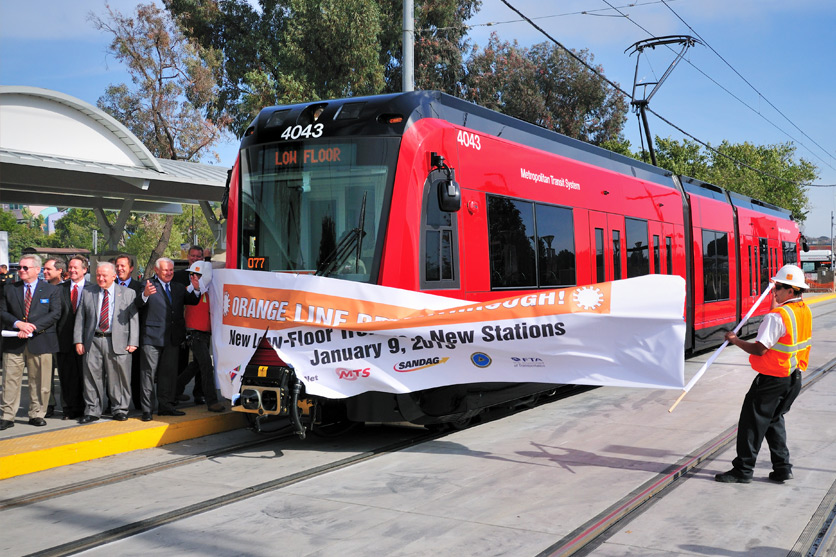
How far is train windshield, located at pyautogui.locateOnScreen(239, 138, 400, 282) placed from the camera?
7.67 m

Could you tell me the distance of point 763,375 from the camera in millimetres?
6809

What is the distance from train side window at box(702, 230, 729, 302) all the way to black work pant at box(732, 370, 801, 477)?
944 cm

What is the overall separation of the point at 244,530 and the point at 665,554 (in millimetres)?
2766

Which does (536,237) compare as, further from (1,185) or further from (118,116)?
(118,116)

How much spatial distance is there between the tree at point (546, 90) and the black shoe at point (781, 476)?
3482 centimetres

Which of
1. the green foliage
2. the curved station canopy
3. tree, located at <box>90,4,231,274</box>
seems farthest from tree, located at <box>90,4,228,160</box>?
the green foliage

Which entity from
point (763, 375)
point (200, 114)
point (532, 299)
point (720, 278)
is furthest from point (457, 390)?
point (200, 114)

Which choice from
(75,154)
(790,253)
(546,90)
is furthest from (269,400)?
(546,90)

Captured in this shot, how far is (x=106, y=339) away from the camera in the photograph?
29.9 feet

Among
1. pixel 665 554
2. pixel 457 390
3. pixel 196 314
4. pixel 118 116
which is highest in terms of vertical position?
pixel 118 116

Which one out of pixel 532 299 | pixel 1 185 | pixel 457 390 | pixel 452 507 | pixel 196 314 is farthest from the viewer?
pixel 1 185

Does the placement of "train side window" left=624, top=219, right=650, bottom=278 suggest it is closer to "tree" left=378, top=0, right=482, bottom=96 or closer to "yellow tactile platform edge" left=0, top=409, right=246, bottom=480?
"yellow tactile platform edge" left=0, top=409, right=246, bottom=480

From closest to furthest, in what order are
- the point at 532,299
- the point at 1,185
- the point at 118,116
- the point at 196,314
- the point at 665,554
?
1. the point at 665,554
2. the point at 532,299
3. the point at 196,314
4. the point at 1,185
5. the point at 118,116

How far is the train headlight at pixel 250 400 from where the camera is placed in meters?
7.68
